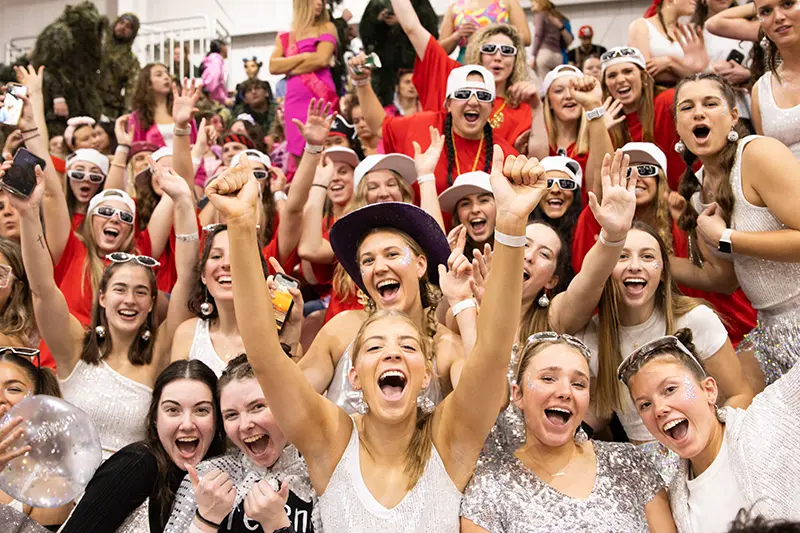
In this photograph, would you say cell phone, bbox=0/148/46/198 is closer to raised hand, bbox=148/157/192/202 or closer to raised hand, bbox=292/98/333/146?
raised hand, bbox=148/157/192/202

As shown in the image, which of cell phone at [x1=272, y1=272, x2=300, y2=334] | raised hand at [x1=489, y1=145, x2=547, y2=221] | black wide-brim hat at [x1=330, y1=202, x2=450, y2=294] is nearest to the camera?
raised hand at [x1=489, y1=145, x2=547, y2=221]

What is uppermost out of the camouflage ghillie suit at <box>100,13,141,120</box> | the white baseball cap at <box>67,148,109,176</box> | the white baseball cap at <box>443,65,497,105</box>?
the camouflage ghillie suit at <box>100,13,141,120</box>

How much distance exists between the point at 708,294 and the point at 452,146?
4.93ft

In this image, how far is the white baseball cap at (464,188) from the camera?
169 inches

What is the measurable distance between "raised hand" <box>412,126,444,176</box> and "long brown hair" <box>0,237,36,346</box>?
1.93m

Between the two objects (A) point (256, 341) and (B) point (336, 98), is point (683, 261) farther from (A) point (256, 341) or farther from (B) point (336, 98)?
(B) point (336, 98)

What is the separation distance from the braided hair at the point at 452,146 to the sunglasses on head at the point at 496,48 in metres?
0.54

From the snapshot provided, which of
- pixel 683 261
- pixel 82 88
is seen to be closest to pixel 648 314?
pixel 683 261

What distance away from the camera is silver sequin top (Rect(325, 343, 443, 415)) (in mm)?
3285

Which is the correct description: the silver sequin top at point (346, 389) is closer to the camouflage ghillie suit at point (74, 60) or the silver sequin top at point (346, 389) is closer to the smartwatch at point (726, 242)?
the smartwatch at point (726, 242)

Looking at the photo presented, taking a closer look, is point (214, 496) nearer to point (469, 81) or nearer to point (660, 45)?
point (469, 81)

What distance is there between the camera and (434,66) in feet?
17.9

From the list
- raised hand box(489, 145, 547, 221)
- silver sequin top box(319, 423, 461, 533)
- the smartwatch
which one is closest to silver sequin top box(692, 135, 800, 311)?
the smartwatch

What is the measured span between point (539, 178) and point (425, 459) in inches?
36.5
